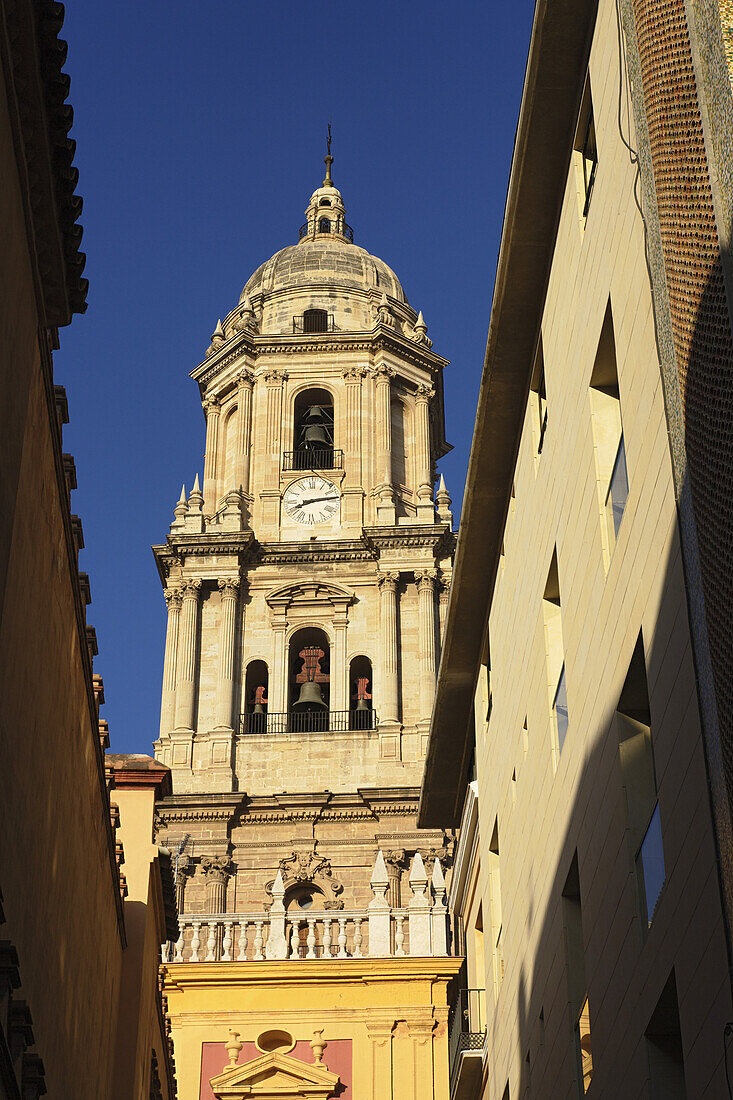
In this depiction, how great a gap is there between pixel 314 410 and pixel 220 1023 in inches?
1135

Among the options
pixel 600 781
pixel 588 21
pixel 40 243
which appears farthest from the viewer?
pixel 588 21

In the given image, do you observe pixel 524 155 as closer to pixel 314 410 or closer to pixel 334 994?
pixel 334 994

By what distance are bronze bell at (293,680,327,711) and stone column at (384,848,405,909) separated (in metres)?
5.92

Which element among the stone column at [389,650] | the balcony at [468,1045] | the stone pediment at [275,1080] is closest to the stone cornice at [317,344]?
the stone column at [389,650]

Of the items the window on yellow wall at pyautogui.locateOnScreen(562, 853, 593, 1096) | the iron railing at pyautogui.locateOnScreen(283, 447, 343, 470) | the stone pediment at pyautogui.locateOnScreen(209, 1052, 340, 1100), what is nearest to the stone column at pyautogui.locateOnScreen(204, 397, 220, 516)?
the iron railing at pyautogui.locateOnScreen(283, 447, 343, 470)

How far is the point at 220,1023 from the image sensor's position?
35531mm

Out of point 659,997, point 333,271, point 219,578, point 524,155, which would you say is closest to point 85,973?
point 659,997

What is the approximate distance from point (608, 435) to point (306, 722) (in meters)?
36.5

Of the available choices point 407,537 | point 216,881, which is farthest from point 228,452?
point 216,881

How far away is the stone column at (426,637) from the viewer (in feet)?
174

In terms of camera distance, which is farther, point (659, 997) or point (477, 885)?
point (477, 885)

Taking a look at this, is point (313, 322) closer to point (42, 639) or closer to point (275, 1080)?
point (275, 1080)

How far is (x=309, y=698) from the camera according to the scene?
175ft

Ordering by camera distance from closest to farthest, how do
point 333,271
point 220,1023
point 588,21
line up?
point 588,21, point 220,1023, point 333,271
